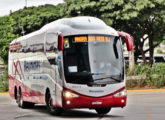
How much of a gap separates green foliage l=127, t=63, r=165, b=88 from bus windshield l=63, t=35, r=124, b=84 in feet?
55.1

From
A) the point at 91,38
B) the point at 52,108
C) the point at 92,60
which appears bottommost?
the point at 52,108

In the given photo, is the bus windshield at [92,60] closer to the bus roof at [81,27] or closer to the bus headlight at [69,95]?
the bus roof at [81,27]

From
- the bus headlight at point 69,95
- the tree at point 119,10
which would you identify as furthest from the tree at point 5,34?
the bus headlight at point 69,95

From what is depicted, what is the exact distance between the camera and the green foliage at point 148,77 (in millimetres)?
35188

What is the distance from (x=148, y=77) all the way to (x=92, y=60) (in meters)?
17.6

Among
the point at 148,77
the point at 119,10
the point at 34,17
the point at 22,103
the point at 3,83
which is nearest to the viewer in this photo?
the point at 22,103

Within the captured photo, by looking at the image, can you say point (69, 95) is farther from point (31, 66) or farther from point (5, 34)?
point (5, 34)

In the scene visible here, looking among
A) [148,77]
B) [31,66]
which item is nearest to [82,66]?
[31,66]

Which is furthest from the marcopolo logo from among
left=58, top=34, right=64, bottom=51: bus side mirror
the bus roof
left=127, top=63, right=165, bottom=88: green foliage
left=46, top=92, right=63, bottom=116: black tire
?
left=127, top=63, right=165, bottom=88: green foliage

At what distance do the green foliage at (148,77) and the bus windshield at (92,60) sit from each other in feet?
55.1

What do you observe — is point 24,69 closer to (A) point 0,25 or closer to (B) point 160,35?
(B) point 160,35

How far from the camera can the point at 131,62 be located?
42250 mm

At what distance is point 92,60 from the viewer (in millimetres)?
18109

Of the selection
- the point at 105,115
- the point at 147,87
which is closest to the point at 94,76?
the point at 105,115
